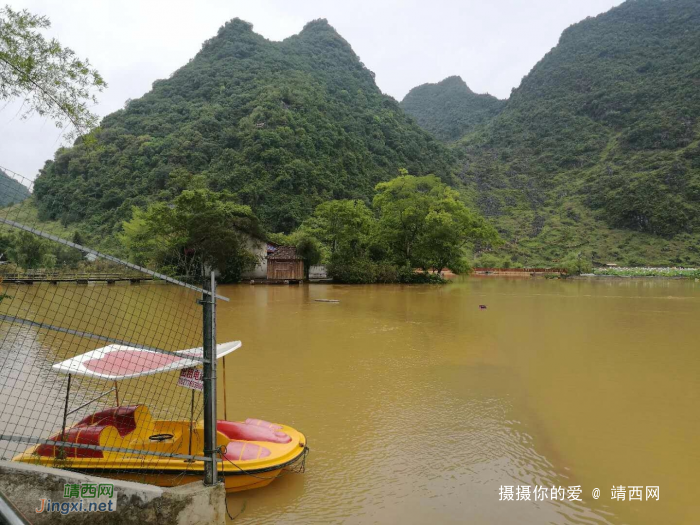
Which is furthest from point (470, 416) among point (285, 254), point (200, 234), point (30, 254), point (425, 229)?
point (30, 254)

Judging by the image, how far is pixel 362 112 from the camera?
81.2 m

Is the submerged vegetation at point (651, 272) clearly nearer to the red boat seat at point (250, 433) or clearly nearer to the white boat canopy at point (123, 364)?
the red boat seat at point (250, 433)

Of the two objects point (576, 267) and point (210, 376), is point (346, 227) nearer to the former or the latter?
point (576, 267)

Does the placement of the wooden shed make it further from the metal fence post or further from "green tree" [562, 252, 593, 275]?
"green tree" [562, 252, 593, 275]

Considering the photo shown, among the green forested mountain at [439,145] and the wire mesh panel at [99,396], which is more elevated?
the green forested mountain at [439,145]

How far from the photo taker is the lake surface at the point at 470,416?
175 inches

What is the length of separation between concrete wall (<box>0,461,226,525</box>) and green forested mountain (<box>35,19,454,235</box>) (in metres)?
42.3

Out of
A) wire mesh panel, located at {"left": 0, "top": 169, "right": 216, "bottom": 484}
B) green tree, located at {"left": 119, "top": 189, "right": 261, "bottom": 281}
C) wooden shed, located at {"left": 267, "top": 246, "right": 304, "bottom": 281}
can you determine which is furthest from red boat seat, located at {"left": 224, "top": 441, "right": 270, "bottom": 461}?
wooden shed, located at {"left": 267, "top": 246, "right": 304, "bottom": 281}

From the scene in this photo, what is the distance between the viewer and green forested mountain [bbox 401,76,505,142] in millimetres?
118938

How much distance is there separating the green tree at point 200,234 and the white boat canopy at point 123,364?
2612cm

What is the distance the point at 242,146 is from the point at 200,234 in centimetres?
2869

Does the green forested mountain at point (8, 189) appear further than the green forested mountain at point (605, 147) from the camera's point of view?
No

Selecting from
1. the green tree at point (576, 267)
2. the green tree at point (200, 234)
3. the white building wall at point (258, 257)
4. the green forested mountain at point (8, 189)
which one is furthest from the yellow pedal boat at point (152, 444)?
the green tree at point (576, 267)

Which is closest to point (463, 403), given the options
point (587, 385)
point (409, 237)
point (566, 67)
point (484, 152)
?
point (587, 385)
